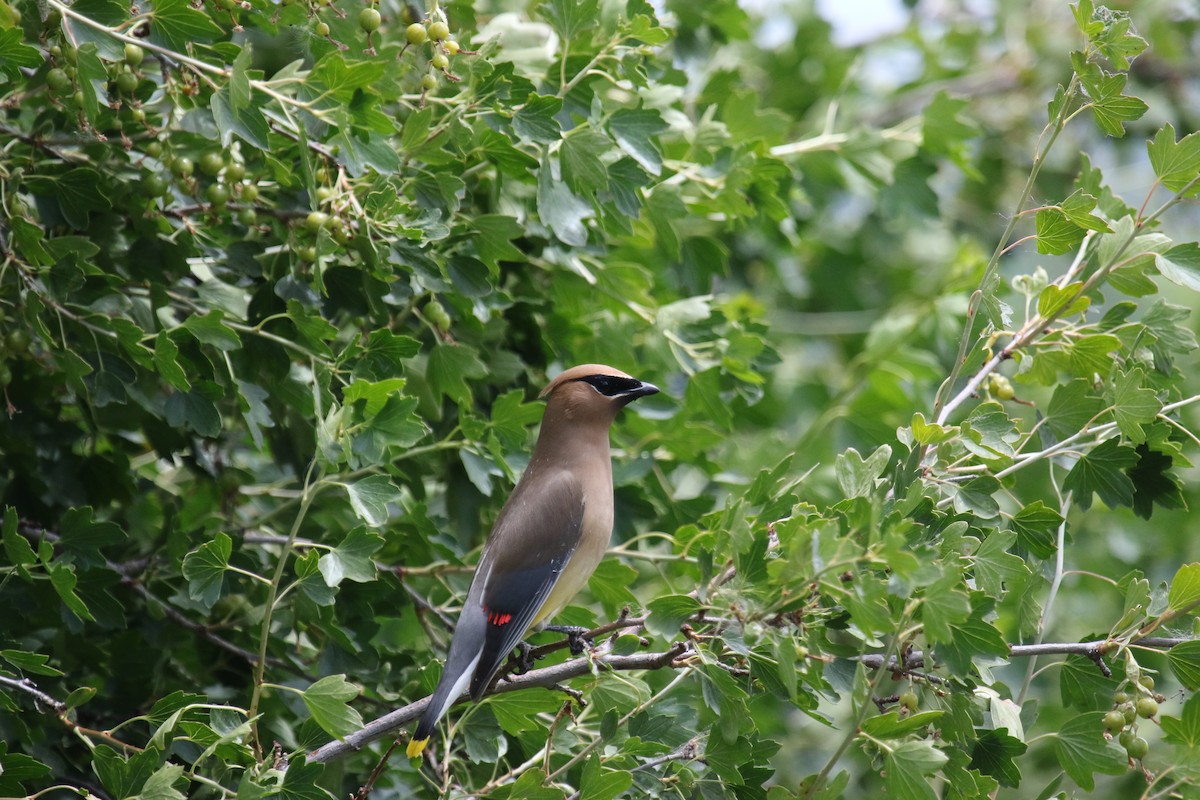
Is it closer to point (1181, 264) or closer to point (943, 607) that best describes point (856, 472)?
point (943, 607)

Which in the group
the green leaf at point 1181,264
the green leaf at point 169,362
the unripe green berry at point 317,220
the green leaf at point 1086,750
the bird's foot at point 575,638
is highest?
the unripe green berry at point 317,220

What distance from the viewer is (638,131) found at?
3.34 metres

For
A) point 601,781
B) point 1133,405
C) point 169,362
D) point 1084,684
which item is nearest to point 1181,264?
point 1133,405

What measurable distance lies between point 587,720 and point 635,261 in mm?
1812

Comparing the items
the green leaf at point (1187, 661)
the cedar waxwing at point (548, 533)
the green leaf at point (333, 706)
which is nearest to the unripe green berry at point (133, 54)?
the cedar waxwing at point (548, 533)

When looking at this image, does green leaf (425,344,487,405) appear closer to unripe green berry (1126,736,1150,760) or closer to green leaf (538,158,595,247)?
green leaf (538,158,595,247)

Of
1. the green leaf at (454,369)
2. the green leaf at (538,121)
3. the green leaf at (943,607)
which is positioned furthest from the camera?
the green leaf at (454,369)

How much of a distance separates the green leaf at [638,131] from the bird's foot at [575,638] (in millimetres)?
1205

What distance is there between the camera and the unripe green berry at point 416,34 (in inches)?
115

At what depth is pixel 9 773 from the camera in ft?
8.54

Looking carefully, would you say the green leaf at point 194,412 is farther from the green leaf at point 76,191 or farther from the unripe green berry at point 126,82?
the unripe green berry at point 126,82

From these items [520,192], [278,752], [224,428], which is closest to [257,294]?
[224,428]

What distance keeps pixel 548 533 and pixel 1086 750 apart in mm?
1384

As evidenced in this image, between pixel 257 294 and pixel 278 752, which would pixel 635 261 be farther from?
pixel 278 752
